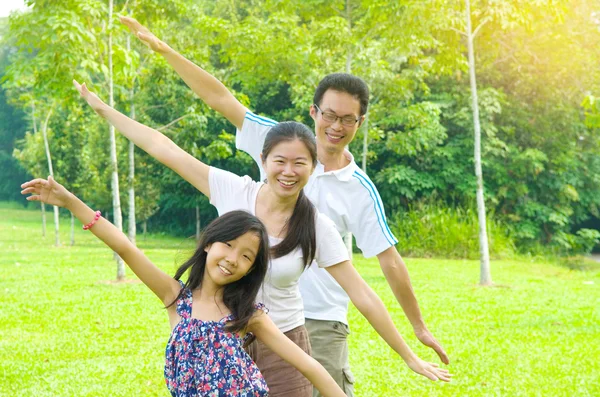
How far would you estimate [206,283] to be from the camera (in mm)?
2680

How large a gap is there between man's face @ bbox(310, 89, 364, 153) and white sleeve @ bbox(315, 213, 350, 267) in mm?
479

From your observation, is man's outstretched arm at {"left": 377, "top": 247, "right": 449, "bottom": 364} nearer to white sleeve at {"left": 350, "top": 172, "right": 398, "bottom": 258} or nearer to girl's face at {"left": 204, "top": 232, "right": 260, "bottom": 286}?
white sleeve at {"left": 350, "top": 172, "right": 398, "bottom": 258}

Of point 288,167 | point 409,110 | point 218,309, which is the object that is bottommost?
point 218,309

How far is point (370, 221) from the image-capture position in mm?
3213

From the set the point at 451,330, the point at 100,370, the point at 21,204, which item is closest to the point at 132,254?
the point at 100,370

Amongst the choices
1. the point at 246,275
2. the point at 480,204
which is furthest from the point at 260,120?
the point at 480,204

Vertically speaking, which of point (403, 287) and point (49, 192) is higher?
point (49, 192)

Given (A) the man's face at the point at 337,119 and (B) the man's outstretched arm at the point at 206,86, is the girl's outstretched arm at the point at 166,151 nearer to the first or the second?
(B) the man's outstretched arm at the point at 206,86

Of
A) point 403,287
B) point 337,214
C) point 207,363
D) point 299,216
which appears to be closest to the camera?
point 207,363

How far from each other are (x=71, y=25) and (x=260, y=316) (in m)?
8.84

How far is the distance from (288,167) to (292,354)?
618 mm

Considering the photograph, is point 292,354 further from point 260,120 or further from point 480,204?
point 480,204

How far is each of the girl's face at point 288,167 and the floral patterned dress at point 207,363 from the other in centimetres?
42

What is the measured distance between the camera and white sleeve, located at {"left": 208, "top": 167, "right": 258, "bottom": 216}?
2803mm
